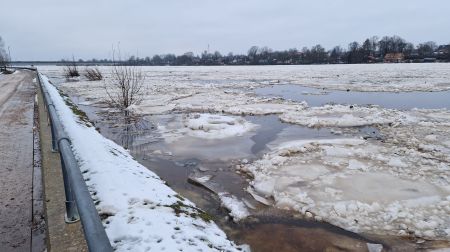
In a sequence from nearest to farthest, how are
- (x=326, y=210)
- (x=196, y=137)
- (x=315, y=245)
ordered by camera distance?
(x=315, y=245)
(x=326, y=210)
(x=196, y=137)

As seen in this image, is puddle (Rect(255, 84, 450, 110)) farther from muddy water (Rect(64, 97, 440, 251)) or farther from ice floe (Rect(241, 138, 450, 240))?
ice floe (Rect(241, 138, 450, 240))

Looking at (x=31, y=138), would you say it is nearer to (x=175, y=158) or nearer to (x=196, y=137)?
(x=175, y=158)

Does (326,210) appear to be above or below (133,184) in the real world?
below

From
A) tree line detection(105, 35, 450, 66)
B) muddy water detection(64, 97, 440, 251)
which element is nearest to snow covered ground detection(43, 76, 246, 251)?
muddy water detection(64, 97, 440, 251)

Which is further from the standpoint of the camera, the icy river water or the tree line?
the tree line

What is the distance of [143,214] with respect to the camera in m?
4.38

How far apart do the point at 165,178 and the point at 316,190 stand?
3.08 m

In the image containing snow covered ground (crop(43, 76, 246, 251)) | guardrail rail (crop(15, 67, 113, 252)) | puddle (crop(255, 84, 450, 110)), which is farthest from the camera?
puddle (crop(255, 84, 450, 110))

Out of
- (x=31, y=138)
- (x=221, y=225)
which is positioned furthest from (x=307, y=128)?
(x=31, y=138)

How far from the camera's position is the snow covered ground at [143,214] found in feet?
12.5

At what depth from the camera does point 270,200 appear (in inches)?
246

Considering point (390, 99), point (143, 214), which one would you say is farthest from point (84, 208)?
point (390, 99)

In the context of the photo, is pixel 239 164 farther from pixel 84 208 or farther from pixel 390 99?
pixel 390 99

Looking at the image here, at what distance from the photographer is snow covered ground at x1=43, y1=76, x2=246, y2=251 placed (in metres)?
3.82
